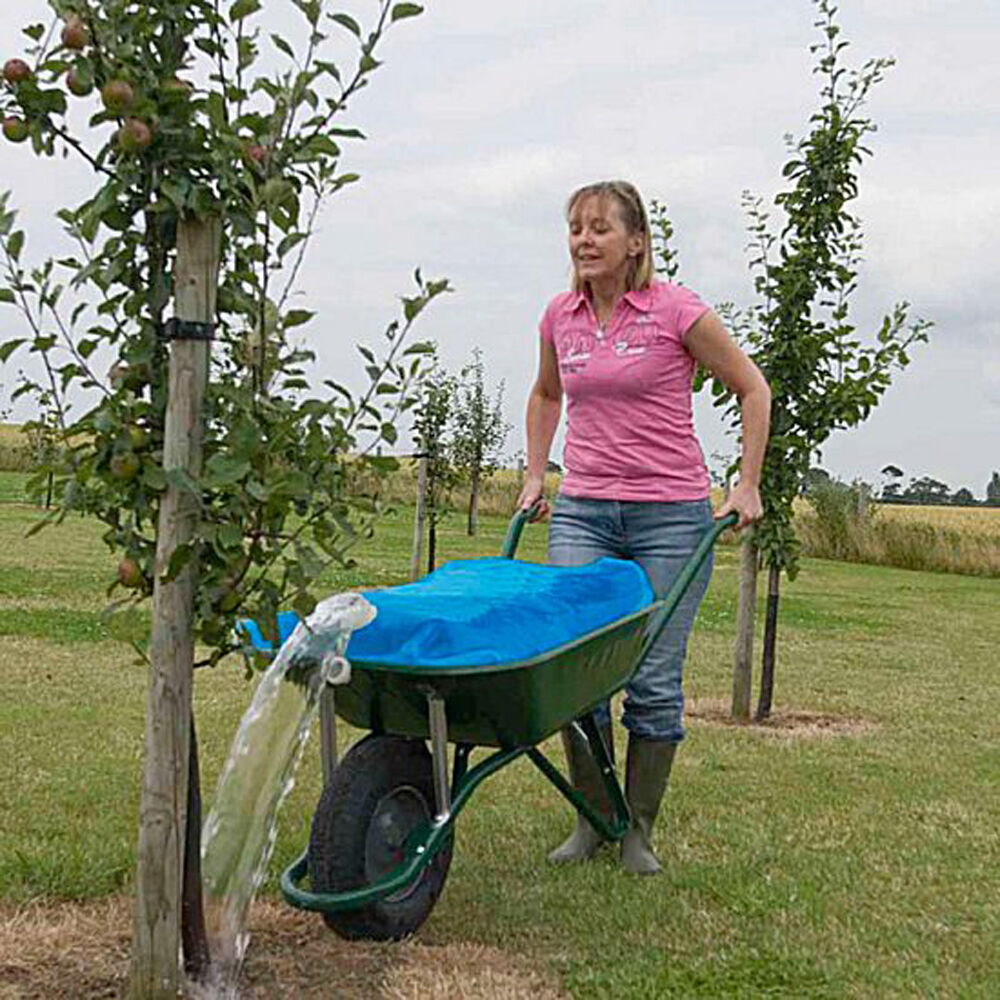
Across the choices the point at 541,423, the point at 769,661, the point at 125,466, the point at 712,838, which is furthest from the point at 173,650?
the point at 769,661

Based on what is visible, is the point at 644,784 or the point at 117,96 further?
A: the point at 644,784

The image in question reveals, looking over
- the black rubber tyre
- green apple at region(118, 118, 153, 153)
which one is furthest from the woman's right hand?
green apple at region(118, 118, 153, 153)

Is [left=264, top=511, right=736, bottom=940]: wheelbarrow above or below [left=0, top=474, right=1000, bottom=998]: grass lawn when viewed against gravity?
above

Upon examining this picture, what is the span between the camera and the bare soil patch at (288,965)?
307 cm

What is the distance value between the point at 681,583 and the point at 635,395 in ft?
1.69

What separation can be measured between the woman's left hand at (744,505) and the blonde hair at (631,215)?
590 millimetres

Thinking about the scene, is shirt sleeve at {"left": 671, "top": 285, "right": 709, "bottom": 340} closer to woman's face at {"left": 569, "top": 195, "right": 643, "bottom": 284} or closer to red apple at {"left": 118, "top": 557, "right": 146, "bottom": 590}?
woman's face at {"left": 569, "top": 195, "right": 643, "bottom": 284}

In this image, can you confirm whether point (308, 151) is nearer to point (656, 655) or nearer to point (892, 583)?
point (656, 655)

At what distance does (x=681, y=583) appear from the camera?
389 cm

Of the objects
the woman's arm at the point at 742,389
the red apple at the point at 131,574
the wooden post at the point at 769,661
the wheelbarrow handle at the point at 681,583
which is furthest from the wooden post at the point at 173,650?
the wooden post at the point at 769,661

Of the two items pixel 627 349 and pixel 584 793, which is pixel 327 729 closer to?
pixel 584 793

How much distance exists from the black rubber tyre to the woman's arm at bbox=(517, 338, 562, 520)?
3.87 ft

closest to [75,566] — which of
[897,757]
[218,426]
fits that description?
[897,757]

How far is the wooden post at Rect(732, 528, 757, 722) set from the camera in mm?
6738
